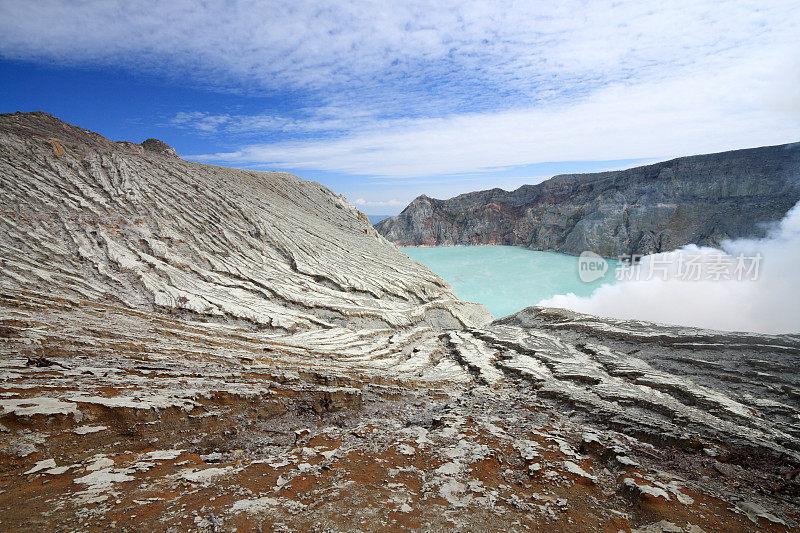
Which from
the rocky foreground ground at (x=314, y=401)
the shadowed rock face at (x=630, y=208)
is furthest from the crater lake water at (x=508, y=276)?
the rocky foreground ground at (x=314, y=401)

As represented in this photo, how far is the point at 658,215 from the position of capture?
48875mm

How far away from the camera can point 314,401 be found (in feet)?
21.6

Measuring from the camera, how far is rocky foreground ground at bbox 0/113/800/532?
3.48m

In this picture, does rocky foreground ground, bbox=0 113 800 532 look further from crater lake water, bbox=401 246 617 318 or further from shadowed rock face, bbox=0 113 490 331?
crater lake water, bbox=401 246 617 318

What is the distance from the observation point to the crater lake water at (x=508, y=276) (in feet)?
103

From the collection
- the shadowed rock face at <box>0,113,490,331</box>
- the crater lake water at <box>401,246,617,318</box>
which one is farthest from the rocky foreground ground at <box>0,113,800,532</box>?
the crater lake water at <box>401,246,617,318</box>

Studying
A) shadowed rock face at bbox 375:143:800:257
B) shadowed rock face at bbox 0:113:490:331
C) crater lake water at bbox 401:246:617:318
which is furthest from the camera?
shadowed rock face at bbox 375:143:800:257

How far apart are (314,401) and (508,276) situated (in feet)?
121

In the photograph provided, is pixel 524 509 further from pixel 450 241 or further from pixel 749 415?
pixel 450 241

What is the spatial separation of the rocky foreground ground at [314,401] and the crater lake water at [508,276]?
51.3ft

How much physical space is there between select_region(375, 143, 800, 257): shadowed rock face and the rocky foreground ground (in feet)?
145

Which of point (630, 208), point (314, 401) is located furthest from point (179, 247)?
point (630, 208)

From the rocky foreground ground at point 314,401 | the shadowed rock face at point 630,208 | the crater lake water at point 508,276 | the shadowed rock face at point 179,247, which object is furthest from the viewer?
the shadowed rock face at point 630,208

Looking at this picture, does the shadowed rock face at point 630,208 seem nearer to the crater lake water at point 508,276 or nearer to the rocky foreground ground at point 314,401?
the crater lake water at point 508,276
